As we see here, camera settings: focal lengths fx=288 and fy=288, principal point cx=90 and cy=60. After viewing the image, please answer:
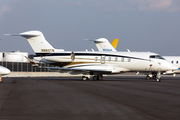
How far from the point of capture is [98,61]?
37594 millimetres

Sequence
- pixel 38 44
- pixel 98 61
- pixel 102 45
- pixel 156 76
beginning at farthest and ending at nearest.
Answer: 1. pixel 102 45
2. pixel 38 44
3. pixel 98 61
4. pixel 156 76

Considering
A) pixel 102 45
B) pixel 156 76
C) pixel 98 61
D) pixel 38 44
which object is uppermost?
pixel 102 45

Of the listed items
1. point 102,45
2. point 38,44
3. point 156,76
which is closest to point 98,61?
point 156,76

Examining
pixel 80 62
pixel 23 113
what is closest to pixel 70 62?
pixel 80 62

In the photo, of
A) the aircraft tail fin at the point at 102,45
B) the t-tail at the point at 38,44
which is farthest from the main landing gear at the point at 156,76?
the t-tail at the point at 38,44

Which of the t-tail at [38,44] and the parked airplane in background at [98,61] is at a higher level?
the t-tail at [38,44]

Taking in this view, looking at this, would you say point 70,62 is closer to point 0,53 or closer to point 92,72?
point 92,72

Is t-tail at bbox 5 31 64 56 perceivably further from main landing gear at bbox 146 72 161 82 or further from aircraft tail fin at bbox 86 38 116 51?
aircraft tail fin at bbox 86 38 116 51

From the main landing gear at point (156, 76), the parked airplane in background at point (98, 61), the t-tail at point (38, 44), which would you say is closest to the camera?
the main landing gear at point (156, 76)

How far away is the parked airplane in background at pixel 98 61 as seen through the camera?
36.4 m

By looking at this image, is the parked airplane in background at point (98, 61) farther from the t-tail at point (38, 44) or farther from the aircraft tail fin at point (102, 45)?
the aircraft tail fin at point (102, 45)

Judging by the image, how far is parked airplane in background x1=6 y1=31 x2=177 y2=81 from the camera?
36438 millimetres

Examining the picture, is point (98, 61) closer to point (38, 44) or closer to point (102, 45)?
point (38, 44)

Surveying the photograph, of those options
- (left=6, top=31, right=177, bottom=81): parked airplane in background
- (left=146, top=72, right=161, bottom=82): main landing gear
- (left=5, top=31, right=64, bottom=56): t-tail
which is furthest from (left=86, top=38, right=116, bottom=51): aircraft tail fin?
(left=5, top=31, right=64, bottom=56): t-tail
